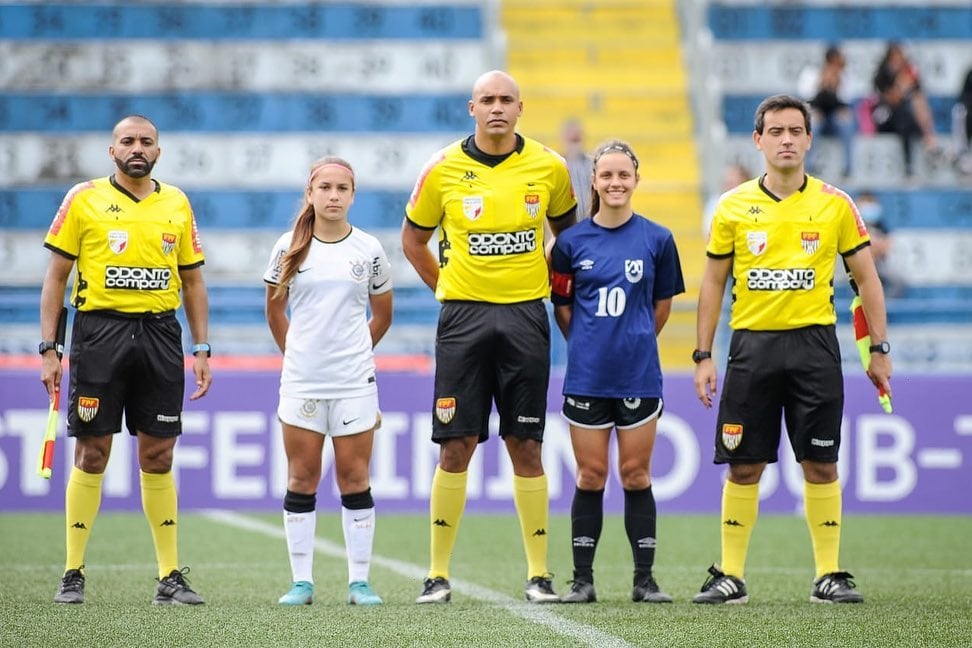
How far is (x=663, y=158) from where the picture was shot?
694 inches

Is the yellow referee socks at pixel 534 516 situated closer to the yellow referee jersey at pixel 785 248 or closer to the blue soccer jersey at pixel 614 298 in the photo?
the blue soccer jersey at pixel 614 298

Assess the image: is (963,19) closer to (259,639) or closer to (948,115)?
(948,115)

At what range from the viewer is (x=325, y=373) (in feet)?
23.4

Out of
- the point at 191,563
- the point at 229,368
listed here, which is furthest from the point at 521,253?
the point at 229,368

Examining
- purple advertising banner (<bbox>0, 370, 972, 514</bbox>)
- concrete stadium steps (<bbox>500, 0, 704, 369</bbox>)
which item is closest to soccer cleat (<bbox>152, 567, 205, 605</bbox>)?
purple advertising banner (<bbox>0, 370, 972, 514</bbox>)

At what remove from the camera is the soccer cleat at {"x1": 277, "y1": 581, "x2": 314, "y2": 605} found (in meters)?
7.06

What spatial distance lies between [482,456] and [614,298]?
16.4 ft

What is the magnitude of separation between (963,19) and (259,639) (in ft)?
48.4

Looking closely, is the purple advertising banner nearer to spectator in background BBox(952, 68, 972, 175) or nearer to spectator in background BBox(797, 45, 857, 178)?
spectator in background BBox(797, 45, 857, 178)

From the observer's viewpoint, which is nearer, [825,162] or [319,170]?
[319,170]

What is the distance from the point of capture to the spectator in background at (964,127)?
55.2 ft

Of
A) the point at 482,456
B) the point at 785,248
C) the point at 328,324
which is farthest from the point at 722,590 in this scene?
the point at 482,456

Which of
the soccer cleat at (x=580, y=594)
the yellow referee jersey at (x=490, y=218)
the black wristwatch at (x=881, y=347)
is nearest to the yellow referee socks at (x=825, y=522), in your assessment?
Result: the black wristwatch at (x=881, y=347)

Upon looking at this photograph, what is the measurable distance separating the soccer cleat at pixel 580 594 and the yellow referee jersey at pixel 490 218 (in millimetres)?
1200
